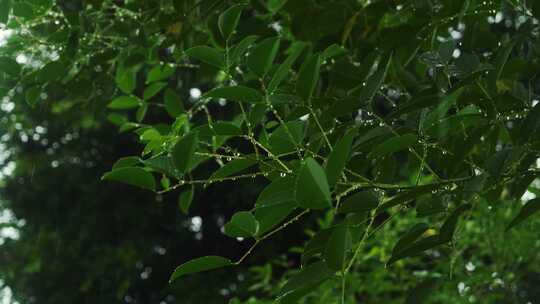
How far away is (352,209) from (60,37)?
0.69 m

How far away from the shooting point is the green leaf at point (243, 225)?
71 centimetres

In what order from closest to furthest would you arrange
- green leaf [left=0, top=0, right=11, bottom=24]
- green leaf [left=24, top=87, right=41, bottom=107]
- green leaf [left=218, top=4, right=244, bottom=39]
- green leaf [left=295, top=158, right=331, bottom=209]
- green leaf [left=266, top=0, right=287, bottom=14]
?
green leaf [left=295, top=158, right=331, bottom=209] → green leaf [left=218, top=4, right=244, bottom=39] → green leaf [left=0, top=0, right=11, bottom=24] → green leaf [left=266, top=0, right=287, bottom=14] → green leaf [left=24, top=87, right=41, bottom=107]

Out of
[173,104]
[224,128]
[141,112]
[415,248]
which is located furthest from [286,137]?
[141,112]

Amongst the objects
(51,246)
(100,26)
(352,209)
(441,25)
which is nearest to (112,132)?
(51,246)

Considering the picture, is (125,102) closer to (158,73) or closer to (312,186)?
(158,73)

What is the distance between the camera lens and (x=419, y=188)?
69cm

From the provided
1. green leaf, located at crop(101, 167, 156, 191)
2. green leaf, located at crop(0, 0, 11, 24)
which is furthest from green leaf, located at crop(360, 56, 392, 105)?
green leaf, located at crop(0, 0, 11, 24)

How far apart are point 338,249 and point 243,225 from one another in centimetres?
11

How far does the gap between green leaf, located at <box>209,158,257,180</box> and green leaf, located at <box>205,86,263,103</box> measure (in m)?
0.07

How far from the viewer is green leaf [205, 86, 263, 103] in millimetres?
715

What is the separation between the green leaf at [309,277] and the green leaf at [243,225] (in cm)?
6

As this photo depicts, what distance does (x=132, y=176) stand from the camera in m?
0.74

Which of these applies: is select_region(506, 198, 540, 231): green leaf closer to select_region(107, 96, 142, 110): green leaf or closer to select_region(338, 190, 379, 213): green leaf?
select_region(338, 190, 379, 213): green leaf

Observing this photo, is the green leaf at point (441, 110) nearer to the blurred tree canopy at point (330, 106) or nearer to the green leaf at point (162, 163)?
the blurred tree canopy at point (330, 106)
